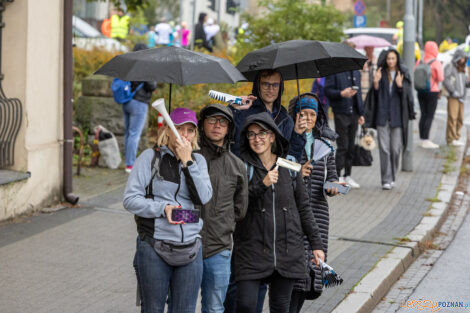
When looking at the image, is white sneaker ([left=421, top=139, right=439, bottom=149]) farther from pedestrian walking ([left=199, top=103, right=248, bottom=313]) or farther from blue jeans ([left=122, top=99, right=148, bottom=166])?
pedestrian walking ([left=199, top=103, right=248, bottom=313])

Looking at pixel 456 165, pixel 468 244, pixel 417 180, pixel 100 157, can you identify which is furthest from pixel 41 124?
pixel 456 165

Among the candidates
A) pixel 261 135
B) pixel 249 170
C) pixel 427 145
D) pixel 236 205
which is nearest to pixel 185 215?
pixel 236 205

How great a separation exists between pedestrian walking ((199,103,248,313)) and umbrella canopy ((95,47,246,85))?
0.21m

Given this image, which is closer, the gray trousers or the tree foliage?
the gray trousers

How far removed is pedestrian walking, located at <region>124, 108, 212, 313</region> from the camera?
4.74 m

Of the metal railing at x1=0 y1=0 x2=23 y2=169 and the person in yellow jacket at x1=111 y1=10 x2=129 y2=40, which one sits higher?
the person in yellow jacket at x1=111 y1=10 x2=129 y2=40

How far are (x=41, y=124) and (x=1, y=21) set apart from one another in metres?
1.26

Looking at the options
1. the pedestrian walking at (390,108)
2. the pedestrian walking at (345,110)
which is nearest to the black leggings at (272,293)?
the pedestrian walking at (345,110)

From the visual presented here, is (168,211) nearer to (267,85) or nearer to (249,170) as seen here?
(249,170)

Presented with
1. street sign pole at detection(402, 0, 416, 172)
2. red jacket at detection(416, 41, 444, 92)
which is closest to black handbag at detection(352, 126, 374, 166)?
street sign pole at detection(402, 0, 416, 172)

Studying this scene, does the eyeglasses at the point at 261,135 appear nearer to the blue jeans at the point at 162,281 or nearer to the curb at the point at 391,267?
the blue jeans at the point at 162,281

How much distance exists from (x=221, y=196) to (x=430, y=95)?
12.3 m

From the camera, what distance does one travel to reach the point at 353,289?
23.9 ft

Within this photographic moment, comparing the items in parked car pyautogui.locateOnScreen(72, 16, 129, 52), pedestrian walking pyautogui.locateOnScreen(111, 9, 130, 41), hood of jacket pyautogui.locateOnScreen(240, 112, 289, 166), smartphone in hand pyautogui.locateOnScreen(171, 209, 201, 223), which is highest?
pedestrian walking pyautogui.locateOnScreen(111, 9, 130, 41)
